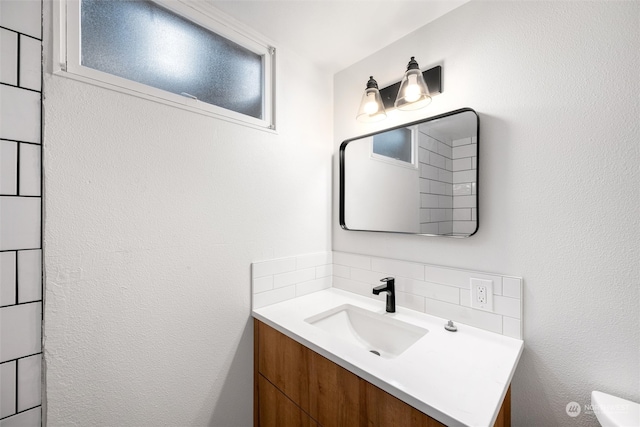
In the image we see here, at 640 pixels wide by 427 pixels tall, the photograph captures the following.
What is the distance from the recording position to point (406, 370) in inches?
32.0

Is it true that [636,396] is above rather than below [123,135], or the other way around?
below

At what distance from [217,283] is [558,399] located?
133 cm

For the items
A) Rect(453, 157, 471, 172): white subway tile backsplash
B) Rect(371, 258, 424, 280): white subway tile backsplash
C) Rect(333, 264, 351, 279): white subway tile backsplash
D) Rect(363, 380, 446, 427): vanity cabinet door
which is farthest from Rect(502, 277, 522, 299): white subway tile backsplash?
Rect(333, 264, 351, 279): white subway tile backsplash

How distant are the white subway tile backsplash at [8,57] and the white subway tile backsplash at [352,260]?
1.45 metres

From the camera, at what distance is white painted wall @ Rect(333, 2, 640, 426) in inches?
32.3

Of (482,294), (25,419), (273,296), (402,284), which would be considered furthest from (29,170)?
(482,294)

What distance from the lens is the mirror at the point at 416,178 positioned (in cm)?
112

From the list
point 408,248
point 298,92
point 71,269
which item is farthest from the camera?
point 298,92

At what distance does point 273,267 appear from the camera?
4.48ft

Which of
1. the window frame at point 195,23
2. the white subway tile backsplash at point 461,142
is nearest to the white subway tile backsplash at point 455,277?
the white subway tile backsplash at point 461,142

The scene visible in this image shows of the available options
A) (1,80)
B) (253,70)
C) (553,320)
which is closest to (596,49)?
(553,320)

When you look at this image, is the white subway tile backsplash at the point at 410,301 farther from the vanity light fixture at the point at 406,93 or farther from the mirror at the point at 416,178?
the vanity light fixture at the point at 406,93

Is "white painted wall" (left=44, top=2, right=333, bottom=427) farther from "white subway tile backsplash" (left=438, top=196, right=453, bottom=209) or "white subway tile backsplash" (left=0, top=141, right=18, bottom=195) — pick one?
"white subway tile backsplash" (left=438, top=196, right=453, bottom=209)

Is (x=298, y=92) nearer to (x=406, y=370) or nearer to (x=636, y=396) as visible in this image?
(x=406, y=370)
